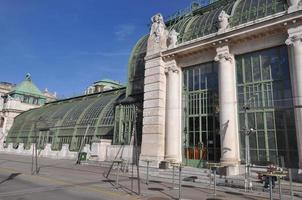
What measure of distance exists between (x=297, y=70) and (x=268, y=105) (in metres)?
3.07

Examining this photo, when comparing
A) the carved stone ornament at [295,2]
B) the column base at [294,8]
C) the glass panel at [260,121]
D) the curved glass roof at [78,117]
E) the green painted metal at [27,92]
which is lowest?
the glass panel at [260,121]

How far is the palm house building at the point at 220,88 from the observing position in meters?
17.5

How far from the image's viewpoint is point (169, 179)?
18.7 m

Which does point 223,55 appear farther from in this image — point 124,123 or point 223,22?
point 124,123

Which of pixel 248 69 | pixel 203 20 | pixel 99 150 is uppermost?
pixel 203 20

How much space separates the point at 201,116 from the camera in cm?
2184

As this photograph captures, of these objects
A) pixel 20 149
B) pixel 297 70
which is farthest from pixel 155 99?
pixel 20 149

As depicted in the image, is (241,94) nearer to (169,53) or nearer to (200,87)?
(200,87)

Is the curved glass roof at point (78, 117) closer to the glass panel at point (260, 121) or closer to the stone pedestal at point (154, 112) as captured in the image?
the stone pedestal at point (154, 112)

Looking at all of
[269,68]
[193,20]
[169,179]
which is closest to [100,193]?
[169,179]

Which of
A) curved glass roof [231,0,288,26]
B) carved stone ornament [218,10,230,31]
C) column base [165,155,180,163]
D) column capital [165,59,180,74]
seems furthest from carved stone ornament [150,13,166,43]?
column base [165,155,180,163]

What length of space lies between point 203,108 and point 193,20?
9883mm

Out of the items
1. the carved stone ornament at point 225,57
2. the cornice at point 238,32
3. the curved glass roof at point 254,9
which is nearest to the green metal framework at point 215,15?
the curved glass roof at point 254,9

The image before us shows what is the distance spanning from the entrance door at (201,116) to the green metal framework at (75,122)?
14.0 meters
